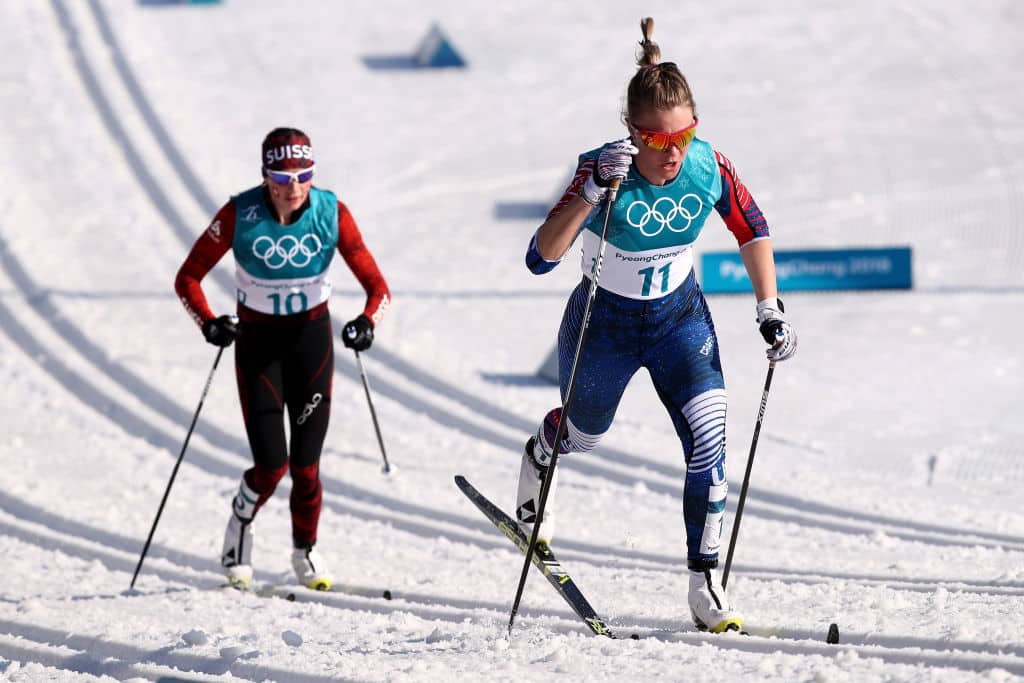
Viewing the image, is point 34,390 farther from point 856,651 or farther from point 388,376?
point 856,651

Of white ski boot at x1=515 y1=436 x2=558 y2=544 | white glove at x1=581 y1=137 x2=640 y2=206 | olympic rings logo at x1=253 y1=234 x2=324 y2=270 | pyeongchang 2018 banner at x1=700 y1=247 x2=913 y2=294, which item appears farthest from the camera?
pyeongchang 2018 banner at x1=700 y1=247 x2=913 y2=294

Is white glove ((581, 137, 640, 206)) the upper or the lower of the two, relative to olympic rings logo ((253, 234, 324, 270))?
upper

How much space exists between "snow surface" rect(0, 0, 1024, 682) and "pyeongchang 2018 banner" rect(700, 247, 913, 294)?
22 centimetres

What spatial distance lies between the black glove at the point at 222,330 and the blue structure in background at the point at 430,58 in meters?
13.3

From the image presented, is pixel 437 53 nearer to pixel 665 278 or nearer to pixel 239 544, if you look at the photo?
pixel 239 544

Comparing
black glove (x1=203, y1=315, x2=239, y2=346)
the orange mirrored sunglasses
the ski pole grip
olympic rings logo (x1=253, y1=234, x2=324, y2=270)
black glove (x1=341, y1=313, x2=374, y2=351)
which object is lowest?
black glove (x1=203, y1=315, x2=239, y2=346)

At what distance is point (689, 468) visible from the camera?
4914 mm

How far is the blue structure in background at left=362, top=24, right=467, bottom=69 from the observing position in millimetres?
18562

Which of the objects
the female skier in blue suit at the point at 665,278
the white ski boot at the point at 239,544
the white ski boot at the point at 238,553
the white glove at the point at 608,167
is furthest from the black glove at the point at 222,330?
the white glove at the point at 608,167

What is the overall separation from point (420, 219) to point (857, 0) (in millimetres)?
9597

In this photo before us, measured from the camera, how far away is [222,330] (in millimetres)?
5781

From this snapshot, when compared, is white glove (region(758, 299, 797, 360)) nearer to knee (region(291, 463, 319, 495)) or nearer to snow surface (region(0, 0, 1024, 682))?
snow surface (region(0, 0, 1024, 682))

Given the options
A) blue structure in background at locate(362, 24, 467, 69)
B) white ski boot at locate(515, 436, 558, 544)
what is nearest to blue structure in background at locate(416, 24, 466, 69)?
blue structure in background at locate(362, 24, 467, 69)

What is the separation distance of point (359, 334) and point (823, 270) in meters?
7.24
